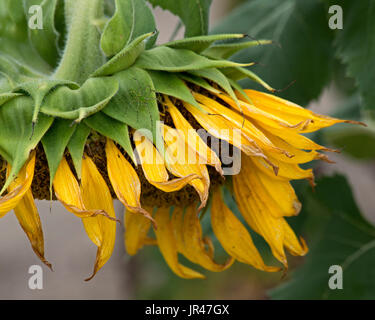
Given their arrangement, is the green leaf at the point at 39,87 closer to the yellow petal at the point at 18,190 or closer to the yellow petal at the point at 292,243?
the yellow petal at the point at 18,190

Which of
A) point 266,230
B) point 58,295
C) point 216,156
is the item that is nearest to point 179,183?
point 216,156

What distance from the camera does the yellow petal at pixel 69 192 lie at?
0.86m

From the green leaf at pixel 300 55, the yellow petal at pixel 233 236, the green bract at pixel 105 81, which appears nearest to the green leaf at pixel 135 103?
the green bract at pixel 105 81

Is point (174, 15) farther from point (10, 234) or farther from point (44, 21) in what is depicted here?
point (10, 234)

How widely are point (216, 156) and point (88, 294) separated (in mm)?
3025

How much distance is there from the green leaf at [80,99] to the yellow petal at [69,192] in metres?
0.07

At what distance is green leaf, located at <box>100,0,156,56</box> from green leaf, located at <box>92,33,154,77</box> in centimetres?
2

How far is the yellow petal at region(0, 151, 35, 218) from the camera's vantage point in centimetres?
87

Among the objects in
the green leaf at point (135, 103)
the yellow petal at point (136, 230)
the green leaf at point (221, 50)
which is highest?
the green leaf at point (221, 50)

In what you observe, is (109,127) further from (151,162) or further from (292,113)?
(292,113)

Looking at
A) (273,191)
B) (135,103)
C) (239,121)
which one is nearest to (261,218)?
(273,191)

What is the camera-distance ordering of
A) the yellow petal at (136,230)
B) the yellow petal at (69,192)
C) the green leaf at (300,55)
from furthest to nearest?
the green leaf at (300,55) < the yellow petal at (136,230) < the yellow petal at (69,192)

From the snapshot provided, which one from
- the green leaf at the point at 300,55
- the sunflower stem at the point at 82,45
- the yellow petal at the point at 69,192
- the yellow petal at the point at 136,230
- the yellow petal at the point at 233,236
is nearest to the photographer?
the yellow petal at the point at 69,192

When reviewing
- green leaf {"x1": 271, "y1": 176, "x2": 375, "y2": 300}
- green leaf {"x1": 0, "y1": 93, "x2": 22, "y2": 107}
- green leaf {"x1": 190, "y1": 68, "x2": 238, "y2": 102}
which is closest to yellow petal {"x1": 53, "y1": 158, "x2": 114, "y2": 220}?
green leaf {"x1": 0, "y1": 93, "x2": 22, "y2": 107}
